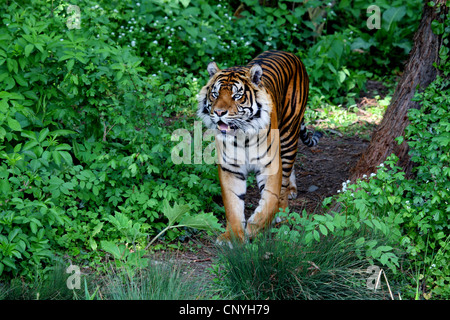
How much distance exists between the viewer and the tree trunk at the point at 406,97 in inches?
197

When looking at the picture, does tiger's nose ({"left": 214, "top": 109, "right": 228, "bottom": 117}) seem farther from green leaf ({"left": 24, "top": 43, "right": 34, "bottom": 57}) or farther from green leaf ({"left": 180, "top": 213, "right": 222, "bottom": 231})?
green leaf ({"left": 24, "top": 43, "right": 34, "bottom": 57})

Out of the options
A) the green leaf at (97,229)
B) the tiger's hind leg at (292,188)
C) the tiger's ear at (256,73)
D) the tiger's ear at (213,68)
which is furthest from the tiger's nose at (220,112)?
the tiger's hind leg at (292,188)

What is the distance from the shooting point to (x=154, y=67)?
290 inches

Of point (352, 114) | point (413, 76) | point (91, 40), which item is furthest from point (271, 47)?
point (91, 40)

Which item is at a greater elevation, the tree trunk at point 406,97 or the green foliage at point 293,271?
the tree trunk at point 406,97

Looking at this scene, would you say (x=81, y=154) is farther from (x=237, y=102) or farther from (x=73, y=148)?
(x=237, y=102)

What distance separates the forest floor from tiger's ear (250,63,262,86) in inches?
46.5

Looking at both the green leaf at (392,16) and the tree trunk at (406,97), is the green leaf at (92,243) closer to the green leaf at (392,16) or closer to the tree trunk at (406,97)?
the tree trunk at (406,97)

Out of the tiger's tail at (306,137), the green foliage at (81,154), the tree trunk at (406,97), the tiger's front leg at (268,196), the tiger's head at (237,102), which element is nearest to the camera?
the green foliage at (81,154)

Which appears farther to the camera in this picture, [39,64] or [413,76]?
[413,76]

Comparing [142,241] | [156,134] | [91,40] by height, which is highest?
[91,40]

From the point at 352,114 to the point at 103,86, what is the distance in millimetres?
4044

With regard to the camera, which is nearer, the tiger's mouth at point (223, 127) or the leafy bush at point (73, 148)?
the leafy bush at point (73, 148)

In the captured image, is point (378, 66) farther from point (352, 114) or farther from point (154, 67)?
point (154, 67)
